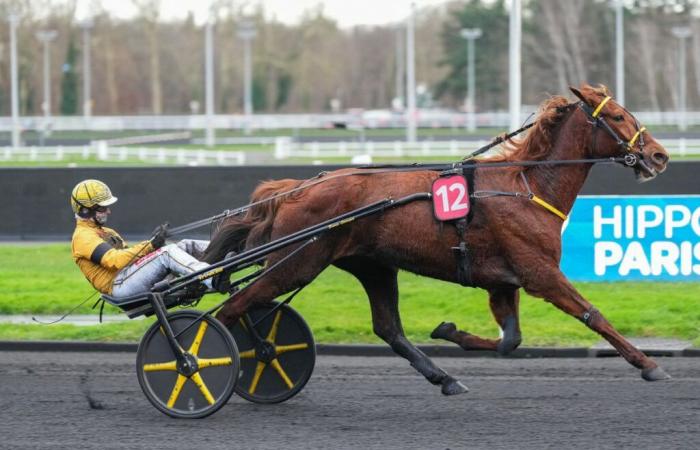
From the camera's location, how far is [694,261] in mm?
11297

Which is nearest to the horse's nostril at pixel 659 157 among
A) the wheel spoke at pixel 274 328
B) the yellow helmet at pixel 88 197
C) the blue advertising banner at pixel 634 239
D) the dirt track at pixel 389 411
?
the dirt track at pixel 389 411

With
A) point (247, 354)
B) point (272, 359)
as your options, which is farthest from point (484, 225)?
point (247, 354)

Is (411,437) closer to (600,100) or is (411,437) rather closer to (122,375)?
(600,100)

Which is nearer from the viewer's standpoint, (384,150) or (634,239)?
(634,239)

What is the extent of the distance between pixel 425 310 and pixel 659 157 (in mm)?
4123

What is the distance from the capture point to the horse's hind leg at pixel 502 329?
7270 mm

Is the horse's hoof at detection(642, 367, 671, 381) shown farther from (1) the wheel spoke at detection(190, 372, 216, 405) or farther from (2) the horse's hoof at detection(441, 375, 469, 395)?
(1) the wheel spoke at detection(190, 372, 216, 405)

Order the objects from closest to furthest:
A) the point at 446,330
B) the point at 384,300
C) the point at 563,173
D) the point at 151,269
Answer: the point at 151,269 < the point at 563,173 < the point at 446,330 < the point at 384,300

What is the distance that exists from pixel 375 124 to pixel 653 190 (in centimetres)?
4232

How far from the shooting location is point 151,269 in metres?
7.21

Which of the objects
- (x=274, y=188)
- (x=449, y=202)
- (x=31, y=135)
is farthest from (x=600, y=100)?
(x=31, y=135)

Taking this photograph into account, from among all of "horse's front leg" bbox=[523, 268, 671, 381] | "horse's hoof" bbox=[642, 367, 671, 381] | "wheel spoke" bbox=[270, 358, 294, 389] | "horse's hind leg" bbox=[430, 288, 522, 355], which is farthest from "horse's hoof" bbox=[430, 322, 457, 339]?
"horse's hoof" bbox=[642, 367, 671, 381]

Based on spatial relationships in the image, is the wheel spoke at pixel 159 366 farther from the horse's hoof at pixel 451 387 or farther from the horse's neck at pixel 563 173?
the horse's neck at pixel 563 173

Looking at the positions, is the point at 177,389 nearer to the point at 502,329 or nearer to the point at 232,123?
the point at 502,329
